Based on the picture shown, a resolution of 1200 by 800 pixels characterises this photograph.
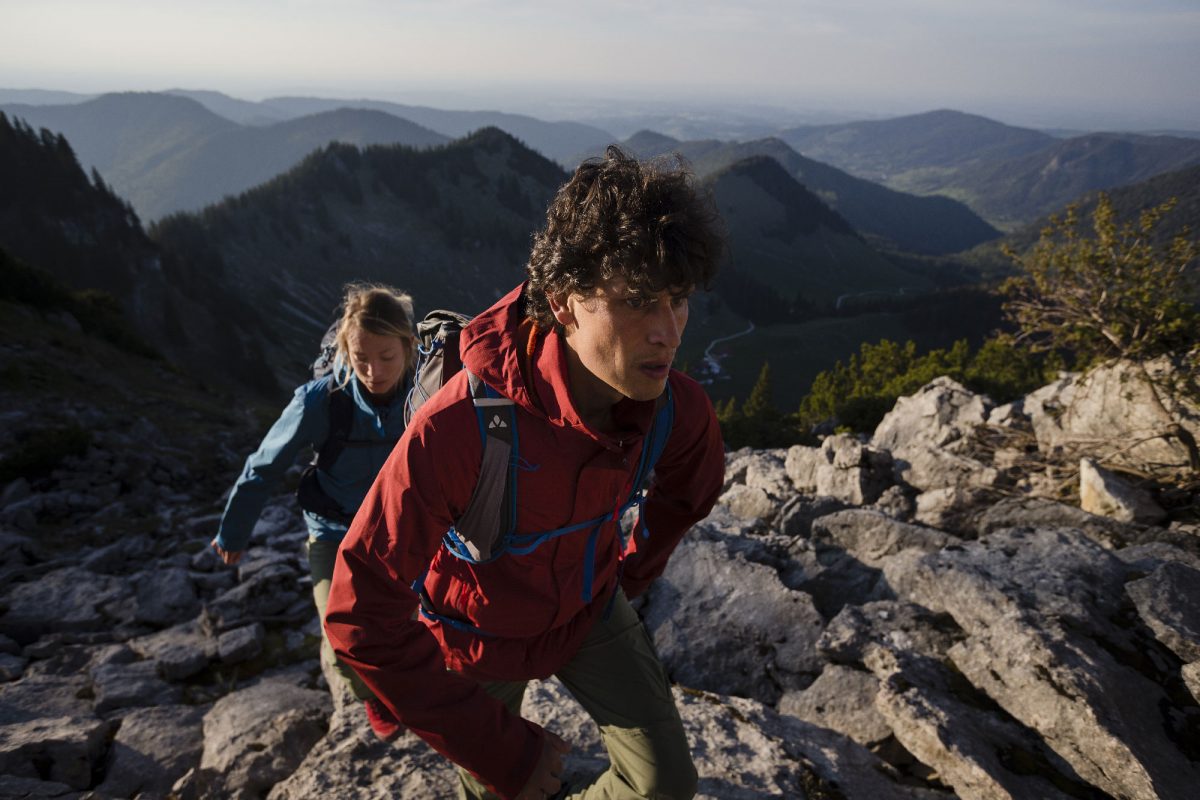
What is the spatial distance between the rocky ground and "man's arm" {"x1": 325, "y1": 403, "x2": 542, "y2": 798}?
2.29m

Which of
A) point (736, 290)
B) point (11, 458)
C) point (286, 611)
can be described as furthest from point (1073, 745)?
point (736, 290)

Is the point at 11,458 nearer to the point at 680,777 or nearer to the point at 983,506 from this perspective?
the point at 680,777

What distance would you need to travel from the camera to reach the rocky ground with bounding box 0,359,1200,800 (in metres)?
5.07

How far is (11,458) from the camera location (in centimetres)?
1399

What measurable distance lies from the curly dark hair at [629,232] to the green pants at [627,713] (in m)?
2.41

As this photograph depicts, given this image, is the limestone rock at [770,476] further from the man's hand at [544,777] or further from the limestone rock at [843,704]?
the man's hand at [544,777]

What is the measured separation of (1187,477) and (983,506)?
2.66m

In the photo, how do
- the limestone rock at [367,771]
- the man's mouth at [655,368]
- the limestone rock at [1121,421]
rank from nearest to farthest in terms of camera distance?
the man's mouth at [655,368] → the limestone rock at [367,771] → the limestone rock at [1121,421]

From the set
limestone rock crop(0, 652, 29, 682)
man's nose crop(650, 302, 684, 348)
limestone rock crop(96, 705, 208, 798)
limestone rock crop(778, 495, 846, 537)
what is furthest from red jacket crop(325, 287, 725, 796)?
limestone rock crop(778, 495, 846, 537)

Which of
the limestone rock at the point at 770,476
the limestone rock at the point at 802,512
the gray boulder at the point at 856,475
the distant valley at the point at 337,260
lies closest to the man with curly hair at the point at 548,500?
the limestone rock at the point at 802,512

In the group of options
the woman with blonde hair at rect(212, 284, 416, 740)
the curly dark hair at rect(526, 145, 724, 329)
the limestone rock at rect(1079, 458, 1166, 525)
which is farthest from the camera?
the limestone rock at rect(1079, 458, 1166, 525)

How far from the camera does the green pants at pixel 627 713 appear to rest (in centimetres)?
376

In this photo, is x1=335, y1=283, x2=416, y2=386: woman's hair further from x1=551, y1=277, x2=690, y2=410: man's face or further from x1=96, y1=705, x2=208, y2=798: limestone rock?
x1=96, y1=705, x2=208, y2=798: limestone rock

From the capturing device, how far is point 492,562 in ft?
12.0
